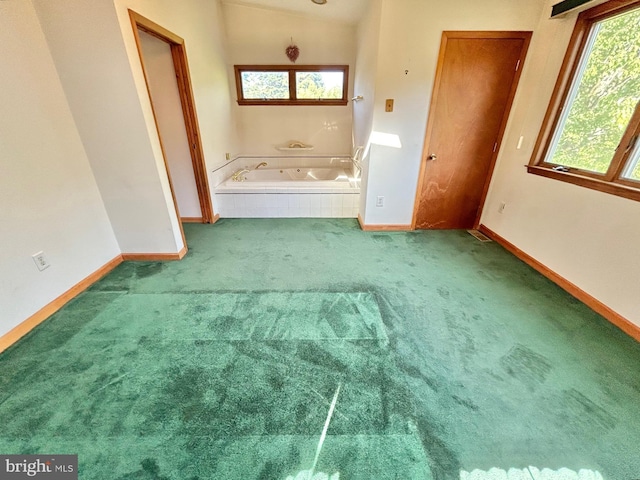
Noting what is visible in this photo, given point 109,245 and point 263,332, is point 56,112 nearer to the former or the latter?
point 109,245

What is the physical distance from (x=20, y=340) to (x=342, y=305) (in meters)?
2.01

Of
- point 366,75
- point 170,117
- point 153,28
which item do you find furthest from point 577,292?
point 170,117

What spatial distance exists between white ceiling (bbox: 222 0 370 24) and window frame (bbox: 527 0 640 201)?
6.46 feet

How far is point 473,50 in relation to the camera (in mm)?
2451

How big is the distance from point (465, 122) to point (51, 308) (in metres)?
3.83

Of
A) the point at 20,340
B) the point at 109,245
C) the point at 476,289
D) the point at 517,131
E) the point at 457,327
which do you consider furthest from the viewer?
the point at 517,131

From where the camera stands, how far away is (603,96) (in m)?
1.92

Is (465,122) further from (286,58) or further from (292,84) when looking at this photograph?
(286,58)

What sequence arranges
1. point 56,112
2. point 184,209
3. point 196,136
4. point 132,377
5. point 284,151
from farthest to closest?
point 284,151, point 184,209, point 196,136, point 56,112, point 132,377

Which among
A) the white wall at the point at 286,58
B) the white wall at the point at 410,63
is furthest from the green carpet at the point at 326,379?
the white wall at the point at 286,58

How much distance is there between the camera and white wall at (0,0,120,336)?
61.9 inches

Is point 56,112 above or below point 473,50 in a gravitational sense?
below

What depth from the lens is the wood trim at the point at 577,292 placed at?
5.52 feet

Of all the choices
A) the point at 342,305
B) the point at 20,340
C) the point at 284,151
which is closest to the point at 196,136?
the point at 284,151
